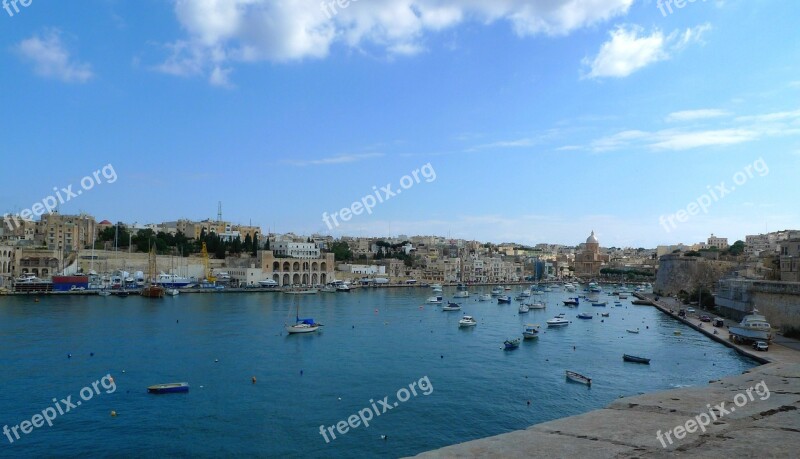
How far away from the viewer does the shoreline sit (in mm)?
3512

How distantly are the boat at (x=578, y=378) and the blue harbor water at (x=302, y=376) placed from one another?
0.61 ft

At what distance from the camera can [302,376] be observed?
1519 centimetres

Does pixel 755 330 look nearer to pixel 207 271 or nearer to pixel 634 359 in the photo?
pixel 634 359

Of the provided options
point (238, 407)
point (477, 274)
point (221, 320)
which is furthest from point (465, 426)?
point (477, 274)

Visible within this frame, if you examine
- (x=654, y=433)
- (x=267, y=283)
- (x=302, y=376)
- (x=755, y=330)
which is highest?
(x=654, y=433)

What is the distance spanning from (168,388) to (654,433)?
11.9 m

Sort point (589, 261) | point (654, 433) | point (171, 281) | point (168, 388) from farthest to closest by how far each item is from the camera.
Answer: point (589, 261)
point (171, 281)
point (168, 388)
point (654, 433)

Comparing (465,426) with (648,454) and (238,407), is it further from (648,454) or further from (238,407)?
(648,454)

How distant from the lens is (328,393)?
13359 millimetres

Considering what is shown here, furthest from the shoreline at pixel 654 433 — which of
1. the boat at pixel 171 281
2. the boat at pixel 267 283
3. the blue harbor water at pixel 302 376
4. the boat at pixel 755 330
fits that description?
the boat at pixel 267 283

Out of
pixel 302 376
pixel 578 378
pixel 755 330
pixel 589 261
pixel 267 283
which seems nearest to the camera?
pixel 578 378

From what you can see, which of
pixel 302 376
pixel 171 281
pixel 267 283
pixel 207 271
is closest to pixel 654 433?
pixel 302 376

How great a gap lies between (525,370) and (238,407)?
818 centimetres

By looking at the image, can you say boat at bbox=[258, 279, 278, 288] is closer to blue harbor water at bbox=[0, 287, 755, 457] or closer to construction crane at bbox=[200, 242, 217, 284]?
construction crane at bbox=[200, 242, 217, 284]
